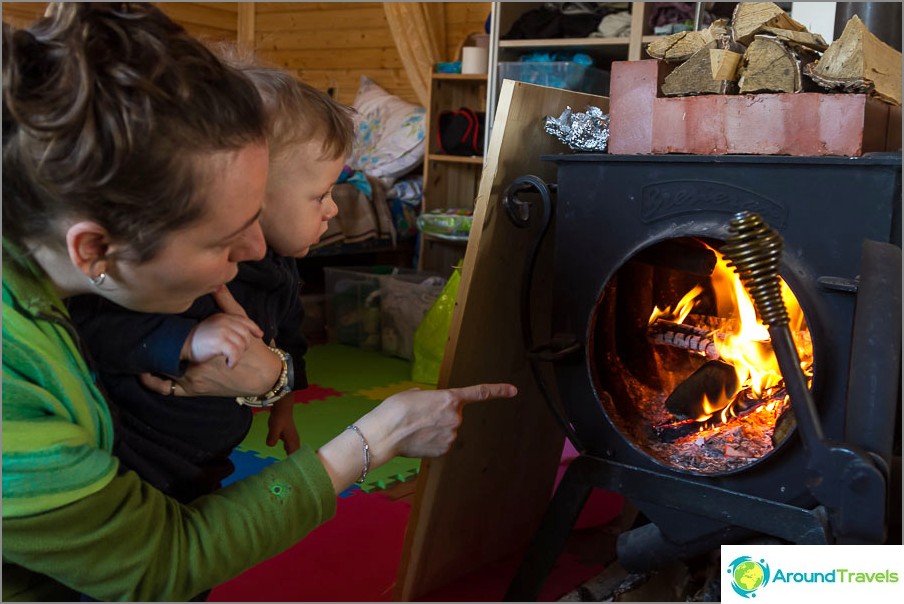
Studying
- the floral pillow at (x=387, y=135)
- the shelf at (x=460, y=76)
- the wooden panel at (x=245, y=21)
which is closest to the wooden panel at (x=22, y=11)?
the wooden panel at (x=245, y=21)

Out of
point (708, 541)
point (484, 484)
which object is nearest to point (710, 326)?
point (708, 541)

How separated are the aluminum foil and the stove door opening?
205mm

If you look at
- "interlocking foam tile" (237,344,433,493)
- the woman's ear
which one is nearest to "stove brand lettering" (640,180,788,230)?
the woman's ear

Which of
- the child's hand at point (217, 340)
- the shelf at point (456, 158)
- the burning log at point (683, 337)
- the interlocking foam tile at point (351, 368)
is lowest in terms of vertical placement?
the interlocking foam tile at point (351, 368)

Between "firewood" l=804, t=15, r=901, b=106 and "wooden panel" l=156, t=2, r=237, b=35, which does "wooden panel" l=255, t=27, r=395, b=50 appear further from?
"firewood" l=804, t=15, r=901, b=106

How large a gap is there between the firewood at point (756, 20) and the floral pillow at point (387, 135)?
345cm

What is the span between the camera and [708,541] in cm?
122

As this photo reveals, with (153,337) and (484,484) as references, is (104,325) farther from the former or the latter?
(484,484)

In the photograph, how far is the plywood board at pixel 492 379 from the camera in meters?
1.38

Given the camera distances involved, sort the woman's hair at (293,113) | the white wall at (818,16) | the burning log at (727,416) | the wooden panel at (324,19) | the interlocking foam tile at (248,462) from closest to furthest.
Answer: the woman's hair at (293,113) < the burning log at (727,416) < the interlocking foam tile at (248,462) < the white wall at (818,16) < the wooden panel at (324,19)

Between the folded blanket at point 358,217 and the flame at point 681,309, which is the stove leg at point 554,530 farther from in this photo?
the folded blanket at point 358,217

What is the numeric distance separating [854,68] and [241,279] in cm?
88

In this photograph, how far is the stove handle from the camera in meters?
1.30

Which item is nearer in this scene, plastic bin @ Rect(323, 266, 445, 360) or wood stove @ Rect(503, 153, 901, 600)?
wood stove @ Rect(503, 153, 901, 600)
